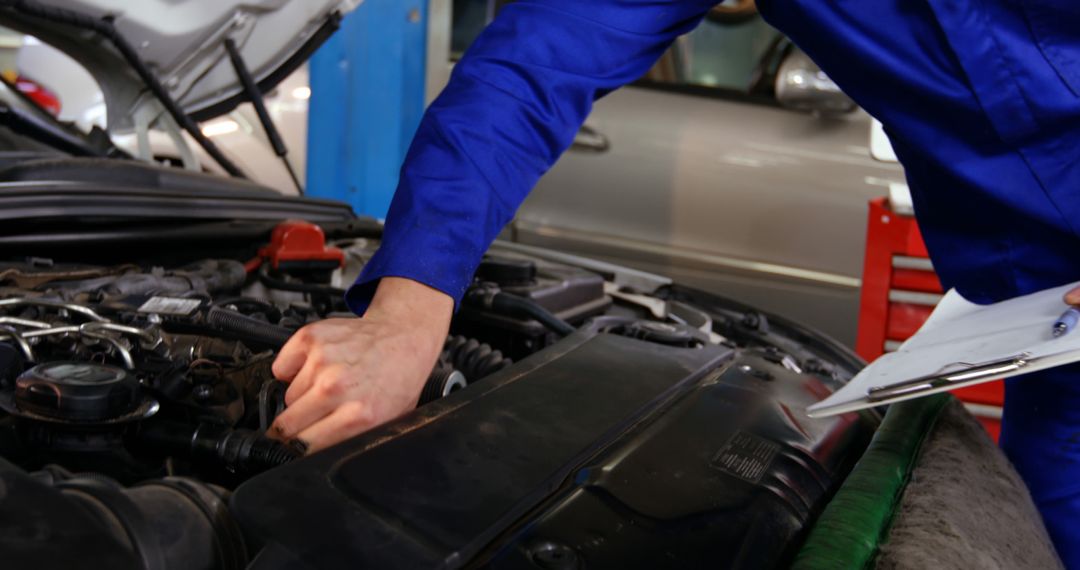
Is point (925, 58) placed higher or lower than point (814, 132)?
higher

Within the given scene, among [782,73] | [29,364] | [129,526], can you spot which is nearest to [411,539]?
[129,526]

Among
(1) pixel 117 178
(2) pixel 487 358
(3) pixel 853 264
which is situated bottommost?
(3) pixel 853 264

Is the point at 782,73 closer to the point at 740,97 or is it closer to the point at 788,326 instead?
the point at 740,97

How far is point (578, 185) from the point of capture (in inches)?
111

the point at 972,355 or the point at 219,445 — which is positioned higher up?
the point at 972,355

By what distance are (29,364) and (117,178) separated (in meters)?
0.70

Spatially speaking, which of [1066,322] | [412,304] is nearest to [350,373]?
[412,304]

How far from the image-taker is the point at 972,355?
702mm

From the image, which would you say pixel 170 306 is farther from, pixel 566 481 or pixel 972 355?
pixel 972 355

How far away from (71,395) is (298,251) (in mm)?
781

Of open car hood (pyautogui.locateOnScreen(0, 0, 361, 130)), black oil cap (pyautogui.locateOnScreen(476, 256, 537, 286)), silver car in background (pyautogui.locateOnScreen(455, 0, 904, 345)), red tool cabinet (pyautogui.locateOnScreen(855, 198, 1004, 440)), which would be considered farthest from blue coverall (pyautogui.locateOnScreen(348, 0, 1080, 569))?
silver car in background (pyautogui.locateOnScreen(455, 0, 904, 345))

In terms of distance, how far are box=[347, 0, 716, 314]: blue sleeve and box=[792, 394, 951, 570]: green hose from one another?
1.28ft

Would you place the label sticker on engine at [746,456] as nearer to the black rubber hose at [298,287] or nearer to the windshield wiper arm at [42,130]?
the black rubber hose at [298,287]

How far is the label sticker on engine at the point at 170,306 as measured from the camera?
944 millimetres
